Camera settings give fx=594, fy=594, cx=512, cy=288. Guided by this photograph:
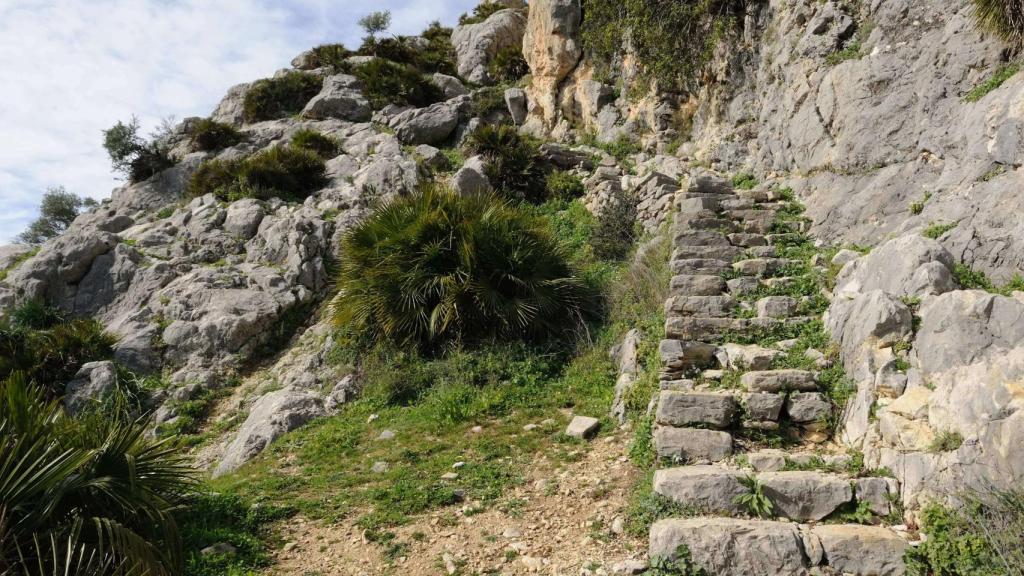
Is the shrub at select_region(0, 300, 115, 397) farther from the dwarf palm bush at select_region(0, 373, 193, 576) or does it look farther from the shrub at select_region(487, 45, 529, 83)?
the shrub at select_region(487, 45, 529, 83)

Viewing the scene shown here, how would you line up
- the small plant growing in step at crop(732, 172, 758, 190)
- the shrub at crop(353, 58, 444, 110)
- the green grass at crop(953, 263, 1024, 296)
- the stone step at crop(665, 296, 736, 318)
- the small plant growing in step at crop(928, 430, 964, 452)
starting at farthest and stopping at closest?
the shrub at crop(353, 58, 444, 110)
the small plant growing in step at crop(732, 172, 758, 190)
the stone step at crop(665, 296, 736, 318)
the green grass at crop(953, 263, 1024, 296)
the small plant growing in step at crop(928, 430, 964, 452)

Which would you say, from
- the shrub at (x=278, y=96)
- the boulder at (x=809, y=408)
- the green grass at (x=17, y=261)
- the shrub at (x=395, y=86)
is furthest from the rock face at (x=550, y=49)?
the boulder at (x=809, y=408)

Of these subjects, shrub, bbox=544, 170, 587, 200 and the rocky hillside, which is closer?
the rocky hillside

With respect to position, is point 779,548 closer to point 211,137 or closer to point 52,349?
point 52,349

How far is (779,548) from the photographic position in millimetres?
3723

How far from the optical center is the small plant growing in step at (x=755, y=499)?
13.3 feet

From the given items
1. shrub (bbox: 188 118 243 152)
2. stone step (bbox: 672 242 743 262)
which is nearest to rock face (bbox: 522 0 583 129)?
shrub (bbox: 188 118 243 152)

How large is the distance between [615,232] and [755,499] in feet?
25.2

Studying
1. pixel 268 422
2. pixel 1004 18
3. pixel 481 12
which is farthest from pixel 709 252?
pixel 481 12

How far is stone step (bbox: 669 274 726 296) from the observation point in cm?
723

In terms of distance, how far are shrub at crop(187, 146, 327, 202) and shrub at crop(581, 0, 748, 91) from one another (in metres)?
8.28

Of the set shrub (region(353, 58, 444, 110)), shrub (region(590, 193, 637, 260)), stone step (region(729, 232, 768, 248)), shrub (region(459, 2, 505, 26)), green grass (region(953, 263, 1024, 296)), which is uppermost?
shrub (region(459, 2, 505, 26))

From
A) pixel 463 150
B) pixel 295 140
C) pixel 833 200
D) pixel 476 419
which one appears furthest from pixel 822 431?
pixel 295 140

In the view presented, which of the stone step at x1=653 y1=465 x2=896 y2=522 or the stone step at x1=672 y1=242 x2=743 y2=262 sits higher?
the stone step at x1=672 y1=242 x2=743 y2=262
